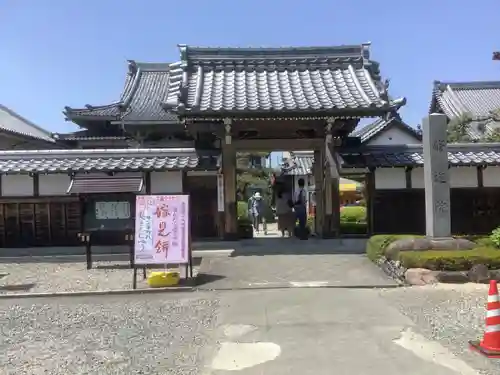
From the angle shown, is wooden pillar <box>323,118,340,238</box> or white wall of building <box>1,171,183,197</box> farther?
white wall of building <box>1,171,183,197</box>

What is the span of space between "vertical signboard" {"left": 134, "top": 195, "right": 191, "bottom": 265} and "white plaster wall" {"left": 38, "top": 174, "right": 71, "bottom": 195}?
492cm

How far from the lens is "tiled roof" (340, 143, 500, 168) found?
14.1 metres

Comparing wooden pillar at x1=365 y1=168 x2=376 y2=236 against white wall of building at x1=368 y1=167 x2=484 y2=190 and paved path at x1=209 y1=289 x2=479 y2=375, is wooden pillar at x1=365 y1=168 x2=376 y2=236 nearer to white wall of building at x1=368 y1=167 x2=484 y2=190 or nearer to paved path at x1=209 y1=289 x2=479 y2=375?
white wall of building at x1=368 y1=167 x2=484 y2=190

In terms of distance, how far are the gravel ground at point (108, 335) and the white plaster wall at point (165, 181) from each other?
576 cm

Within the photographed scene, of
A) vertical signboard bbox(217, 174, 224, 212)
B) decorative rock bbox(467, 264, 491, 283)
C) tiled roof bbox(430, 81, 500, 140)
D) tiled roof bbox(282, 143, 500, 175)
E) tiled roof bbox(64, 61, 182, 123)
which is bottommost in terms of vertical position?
decorative rock bbox(467, 264, 491, 283)

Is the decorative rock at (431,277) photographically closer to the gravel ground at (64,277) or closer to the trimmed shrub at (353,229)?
the gravel ground at (64,277)

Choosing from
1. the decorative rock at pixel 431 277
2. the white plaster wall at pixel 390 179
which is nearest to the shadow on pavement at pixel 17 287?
the decorative rock at pixel 431 277

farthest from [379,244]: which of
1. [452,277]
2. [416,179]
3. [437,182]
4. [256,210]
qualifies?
[256,210]

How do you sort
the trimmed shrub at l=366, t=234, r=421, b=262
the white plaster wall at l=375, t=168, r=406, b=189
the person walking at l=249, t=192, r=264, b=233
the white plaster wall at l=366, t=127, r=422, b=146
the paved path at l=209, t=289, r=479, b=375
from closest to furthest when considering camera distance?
the paved path at l=209, t=289, r=479, b=375
the trimmed shrub at l=366, t=234, r=421, b=262
the white plaster wall at l=375, t=168, r=406, b=189
the white plaster wall at l=366, t=127, r=422, b=146
the person walking at l=249, t=192, r=264, b=233

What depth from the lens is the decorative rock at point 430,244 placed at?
10281 millimetres

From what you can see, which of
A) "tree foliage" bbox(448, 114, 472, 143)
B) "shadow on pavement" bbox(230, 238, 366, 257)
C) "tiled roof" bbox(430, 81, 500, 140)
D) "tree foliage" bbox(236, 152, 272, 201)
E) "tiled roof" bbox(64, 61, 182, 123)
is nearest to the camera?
"shadow on pavement" bbox(230, 238, 366, 257)

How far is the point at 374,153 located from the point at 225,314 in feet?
28.6

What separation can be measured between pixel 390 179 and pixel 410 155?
91 centimetres

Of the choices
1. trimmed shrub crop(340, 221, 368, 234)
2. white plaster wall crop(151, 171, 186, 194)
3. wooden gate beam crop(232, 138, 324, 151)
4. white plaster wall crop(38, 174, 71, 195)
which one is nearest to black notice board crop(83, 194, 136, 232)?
white plaster wall crop(151, 171, 186, 194)
